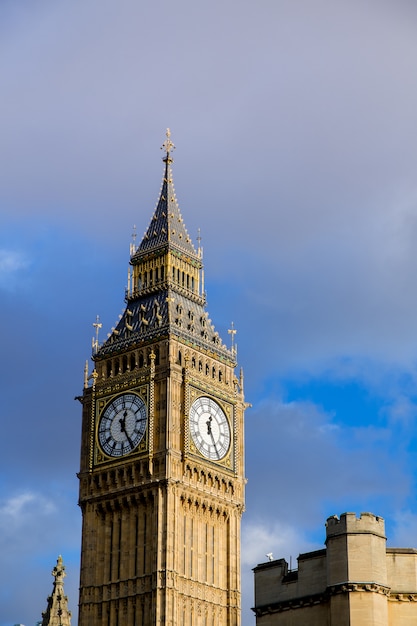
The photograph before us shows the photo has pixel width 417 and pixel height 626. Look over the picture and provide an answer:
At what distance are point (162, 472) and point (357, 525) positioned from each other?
4289 cm

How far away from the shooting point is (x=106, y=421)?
4345 inches

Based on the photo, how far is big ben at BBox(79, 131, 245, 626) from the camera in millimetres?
104562

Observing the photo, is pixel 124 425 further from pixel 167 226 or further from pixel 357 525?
pixel 357 525

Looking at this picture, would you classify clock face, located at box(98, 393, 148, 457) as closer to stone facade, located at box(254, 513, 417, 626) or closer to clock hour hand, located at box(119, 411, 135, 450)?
clock hour hand, located at box(119, 411, 135, 450)

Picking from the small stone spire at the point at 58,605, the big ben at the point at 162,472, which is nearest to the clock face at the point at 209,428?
the big ben at the point at 162,472

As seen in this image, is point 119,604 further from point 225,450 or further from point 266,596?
point 266,596

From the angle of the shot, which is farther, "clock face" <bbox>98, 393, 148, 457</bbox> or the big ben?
"clock face" <bbox>98, 393, 148, 457</bbox>

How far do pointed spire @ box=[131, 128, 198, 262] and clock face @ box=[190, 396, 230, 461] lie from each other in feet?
49.3

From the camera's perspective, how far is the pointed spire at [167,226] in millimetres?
119250

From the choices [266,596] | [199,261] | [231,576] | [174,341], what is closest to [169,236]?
[199,261]

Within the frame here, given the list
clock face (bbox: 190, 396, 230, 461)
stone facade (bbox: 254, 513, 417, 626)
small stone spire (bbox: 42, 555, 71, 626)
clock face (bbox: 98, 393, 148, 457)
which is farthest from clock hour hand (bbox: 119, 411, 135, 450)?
stone facade (bbox: 254, 513, 417, 626)

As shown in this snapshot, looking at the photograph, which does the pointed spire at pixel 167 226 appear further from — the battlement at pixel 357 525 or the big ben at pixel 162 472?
the battlement at pixel 357 525

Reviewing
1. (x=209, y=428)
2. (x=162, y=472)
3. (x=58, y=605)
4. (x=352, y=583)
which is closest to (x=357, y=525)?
(x=352, y=583)

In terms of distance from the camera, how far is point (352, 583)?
62562 mm
